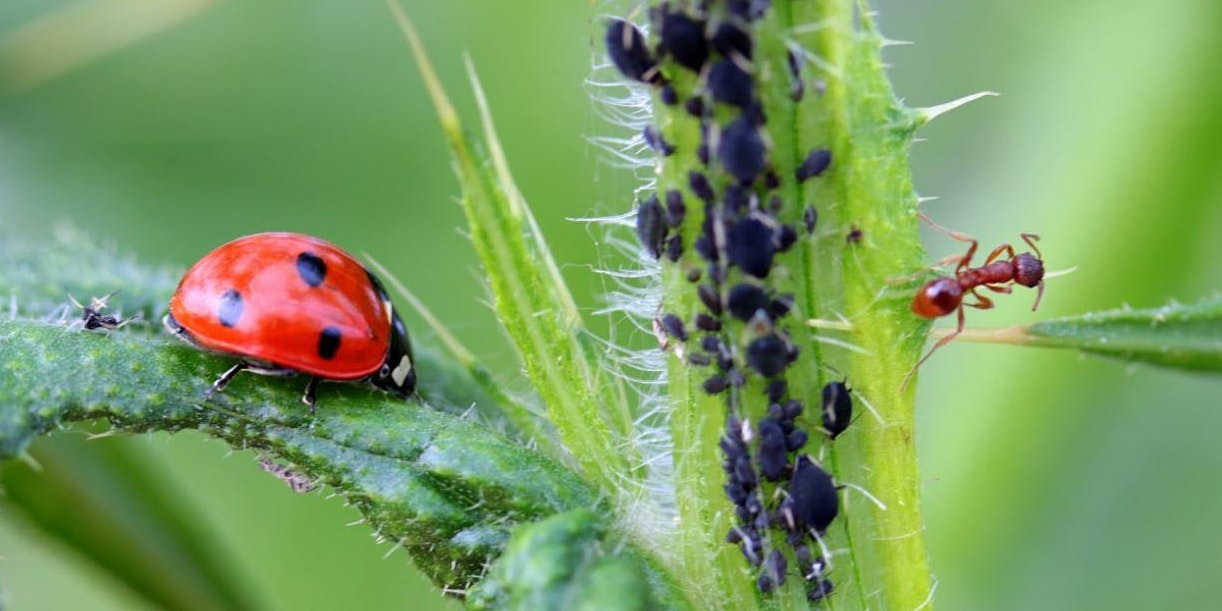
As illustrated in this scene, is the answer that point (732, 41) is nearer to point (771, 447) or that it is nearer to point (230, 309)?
point (771, 447)

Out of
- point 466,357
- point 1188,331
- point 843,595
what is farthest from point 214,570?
point 1188,331

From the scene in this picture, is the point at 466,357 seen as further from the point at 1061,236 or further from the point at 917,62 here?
the point at 917,62

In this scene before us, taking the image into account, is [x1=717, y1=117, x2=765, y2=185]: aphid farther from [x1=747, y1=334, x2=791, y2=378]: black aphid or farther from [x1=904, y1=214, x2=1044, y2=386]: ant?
A: [x1=904, y1=214, x2=1044, y2=386]: ant

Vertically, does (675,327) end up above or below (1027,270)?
above

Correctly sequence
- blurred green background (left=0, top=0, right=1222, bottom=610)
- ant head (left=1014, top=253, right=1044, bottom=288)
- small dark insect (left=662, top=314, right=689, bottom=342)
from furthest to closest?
1. blurred green background (left=0, top=0, right=1222, bottom=610)
2. ant head (left=1014, top=253, right=1044, bottom=288)
3. small dark insect (left=662, top=314, right=689, bottom=342)

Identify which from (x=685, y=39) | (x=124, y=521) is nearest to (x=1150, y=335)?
(x=685, y=39)

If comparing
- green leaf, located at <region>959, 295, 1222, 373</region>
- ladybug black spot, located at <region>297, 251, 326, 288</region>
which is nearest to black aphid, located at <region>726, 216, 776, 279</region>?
green leaf, located at <region>959, 295, 1222, 373</region>

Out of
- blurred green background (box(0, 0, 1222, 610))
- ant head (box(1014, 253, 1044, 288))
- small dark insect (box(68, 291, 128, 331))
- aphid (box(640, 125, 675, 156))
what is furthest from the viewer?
blurred green background (box(0, 0, 1222, 610))
